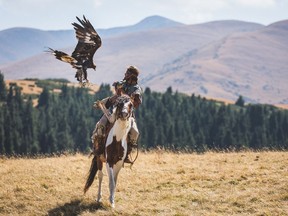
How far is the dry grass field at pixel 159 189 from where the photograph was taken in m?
12.7

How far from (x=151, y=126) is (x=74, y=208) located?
12419 cm

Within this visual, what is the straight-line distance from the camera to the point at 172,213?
12.3 meters

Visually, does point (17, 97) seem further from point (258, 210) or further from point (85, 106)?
point (258, 210)

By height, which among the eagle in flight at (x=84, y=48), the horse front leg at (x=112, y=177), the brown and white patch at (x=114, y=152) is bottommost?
the horse front leg at (x=112, y=177)

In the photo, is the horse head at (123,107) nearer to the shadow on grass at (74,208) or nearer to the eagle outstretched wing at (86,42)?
the eagle outstretched wing at (86,42)

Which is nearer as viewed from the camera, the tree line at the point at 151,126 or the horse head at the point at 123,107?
the horse head at the point at 123,107

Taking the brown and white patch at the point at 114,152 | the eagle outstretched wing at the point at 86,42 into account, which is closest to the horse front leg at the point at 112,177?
the brown and white patch at the point at 114,152

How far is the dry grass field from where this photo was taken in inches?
501

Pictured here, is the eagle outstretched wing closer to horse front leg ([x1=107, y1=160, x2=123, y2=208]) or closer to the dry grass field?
horse front leg ([x1=107, y1=160, x2=123, y2=208])

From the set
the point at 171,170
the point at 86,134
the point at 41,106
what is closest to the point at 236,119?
the point at 86,134

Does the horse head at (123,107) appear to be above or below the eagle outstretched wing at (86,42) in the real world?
below

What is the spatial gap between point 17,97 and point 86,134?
32.8 metres

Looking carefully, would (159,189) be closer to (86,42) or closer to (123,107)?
(123,107)

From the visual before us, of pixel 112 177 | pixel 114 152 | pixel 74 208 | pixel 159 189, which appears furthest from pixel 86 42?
pixel 159 189
